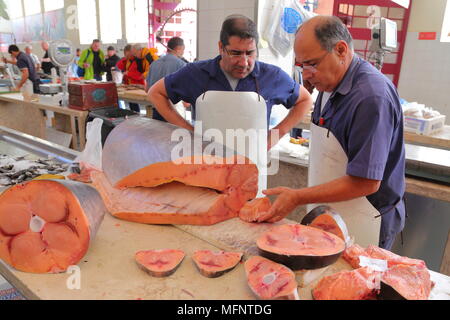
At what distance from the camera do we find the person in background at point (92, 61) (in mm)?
9164

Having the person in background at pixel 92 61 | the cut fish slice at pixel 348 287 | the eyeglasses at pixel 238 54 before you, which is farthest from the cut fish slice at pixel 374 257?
the person in background at pixel 92 61

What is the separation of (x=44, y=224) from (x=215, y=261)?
620mm

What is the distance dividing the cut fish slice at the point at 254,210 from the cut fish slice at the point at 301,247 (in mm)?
219

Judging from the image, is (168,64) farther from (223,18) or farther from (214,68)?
(214,68)

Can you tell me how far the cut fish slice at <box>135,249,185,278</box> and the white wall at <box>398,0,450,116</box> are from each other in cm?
755

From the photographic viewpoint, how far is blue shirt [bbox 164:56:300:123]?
2.34 m

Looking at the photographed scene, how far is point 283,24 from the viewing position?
189 inches

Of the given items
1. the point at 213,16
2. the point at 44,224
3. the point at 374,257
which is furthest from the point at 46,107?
the point at 374,257

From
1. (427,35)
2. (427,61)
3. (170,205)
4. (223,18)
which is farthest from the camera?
(427,61)

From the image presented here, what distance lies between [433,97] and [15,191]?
7.92m

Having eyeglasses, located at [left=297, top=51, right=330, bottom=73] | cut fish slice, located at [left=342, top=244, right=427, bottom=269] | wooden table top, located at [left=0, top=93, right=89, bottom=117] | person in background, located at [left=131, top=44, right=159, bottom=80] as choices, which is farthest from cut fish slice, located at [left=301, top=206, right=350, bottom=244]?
person in background, located at [left=131, top=44, right=159, bottom=80]

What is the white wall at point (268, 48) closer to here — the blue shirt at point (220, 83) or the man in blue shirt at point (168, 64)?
the man in blue shirt at point (168, 64)

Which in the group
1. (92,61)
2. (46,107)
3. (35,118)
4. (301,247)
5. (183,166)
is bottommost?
(35,118)
